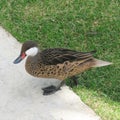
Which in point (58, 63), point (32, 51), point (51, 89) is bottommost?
point (51, 89)

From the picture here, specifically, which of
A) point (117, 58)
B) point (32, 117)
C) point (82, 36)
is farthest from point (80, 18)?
point (32, 117)

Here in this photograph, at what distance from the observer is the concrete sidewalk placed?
13.1ft

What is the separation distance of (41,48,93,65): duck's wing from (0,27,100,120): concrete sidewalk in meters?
0.39

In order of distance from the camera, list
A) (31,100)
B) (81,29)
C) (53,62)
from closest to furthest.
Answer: (53,62)
(31,100)
(81,29)

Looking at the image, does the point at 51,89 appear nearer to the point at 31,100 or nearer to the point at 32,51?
the point at 31,100

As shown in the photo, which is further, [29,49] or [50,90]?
[50,90]

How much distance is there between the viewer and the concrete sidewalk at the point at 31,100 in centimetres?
398

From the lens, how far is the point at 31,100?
4.16 meters

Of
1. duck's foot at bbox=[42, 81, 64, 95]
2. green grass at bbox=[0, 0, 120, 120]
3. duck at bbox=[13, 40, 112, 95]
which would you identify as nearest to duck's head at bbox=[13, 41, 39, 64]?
duck at bbox=[13, 40, 112, 95]

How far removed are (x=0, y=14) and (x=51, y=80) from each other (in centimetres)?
141

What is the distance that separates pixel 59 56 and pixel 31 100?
542 mm

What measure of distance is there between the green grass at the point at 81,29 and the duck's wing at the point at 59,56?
40 centimetres

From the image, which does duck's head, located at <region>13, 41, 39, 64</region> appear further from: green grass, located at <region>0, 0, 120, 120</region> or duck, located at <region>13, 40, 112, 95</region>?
green grass, located at <region>0, 0, 120, 120</region>

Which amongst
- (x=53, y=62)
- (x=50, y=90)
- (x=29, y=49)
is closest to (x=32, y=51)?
(x=29, y=49)
